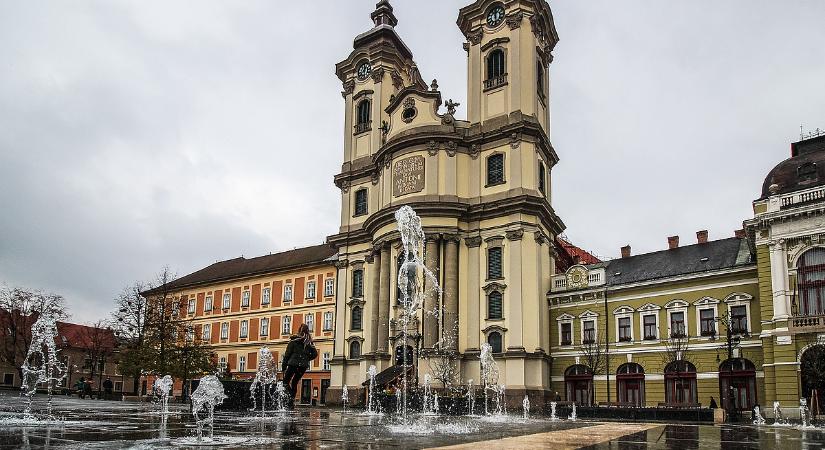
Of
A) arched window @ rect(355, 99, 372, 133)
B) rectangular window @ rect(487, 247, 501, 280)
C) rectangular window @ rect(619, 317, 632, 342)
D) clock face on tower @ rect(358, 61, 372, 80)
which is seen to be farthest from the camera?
clock face on tower @ rect(358, 61, 372, 80)

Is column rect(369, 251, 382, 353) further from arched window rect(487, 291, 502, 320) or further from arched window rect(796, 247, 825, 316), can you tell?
arched window rect(796, 247, 825, 316)

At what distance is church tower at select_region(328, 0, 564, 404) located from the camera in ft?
145

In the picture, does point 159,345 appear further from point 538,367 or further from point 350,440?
point 350,440

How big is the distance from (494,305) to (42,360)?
3743cm

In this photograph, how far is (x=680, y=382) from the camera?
39906 mm

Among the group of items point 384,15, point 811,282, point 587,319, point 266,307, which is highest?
point 384,15

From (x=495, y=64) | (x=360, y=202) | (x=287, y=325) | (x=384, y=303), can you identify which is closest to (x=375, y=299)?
(x=384, y=303)

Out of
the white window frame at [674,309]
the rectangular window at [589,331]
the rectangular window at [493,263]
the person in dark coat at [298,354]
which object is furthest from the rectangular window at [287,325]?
the person in dark coat at [298,354]

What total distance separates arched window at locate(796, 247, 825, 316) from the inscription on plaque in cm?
2372

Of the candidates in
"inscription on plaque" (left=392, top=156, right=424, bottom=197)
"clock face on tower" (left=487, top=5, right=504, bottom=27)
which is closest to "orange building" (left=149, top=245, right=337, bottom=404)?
"inscription on plaque" (left=392, top=156, right=424, bottom=197)

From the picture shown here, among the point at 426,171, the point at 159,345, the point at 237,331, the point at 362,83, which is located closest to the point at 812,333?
the point at 426,171

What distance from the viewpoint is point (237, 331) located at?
68.5 meters

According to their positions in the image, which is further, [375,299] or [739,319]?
[375,299]

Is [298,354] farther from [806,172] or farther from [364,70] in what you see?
[364,70]
